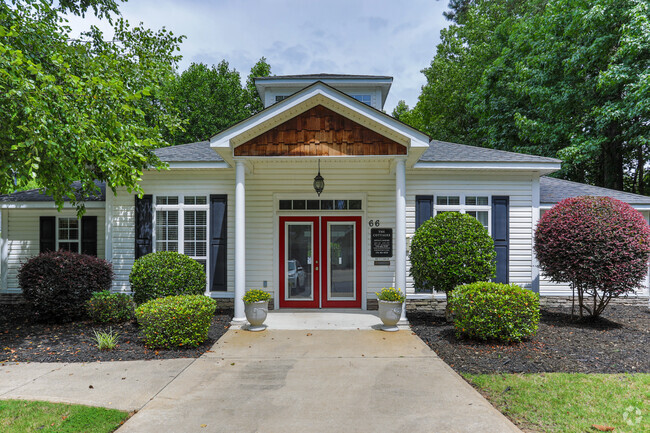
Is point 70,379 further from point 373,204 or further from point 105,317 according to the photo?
point 373,204

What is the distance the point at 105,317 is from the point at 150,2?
8.45m

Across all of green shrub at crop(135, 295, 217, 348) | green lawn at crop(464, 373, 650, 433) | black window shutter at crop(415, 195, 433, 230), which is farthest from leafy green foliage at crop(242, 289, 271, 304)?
black window shutter at crop(415, 195, 433, 230)

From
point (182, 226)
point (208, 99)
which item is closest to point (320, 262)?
point (182, 226)

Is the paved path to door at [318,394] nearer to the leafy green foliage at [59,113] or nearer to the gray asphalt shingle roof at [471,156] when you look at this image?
the leafy green foliage at [59,113]

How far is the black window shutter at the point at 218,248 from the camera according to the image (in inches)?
330

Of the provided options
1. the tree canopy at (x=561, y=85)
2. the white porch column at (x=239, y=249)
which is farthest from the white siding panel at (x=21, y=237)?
the tree canopy at (x=561, y=85)

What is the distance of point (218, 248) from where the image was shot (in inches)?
331

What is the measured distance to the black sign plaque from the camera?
843 cm

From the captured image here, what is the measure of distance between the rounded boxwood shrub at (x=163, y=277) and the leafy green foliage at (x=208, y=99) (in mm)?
16093

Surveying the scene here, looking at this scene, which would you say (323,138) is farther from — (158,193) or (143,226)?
(143,226)

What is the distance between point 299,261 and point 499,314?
4.41m

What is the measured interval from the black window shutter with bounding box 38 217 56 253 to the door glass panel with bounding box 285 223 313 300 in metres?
5.98

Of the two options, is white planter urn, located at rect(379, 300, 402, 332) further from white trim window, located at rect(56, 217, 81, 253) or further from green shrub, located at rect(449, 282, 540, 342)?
white trim window, located at rect(56, 217, 81, 253)

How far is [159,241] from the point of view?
849 cm
